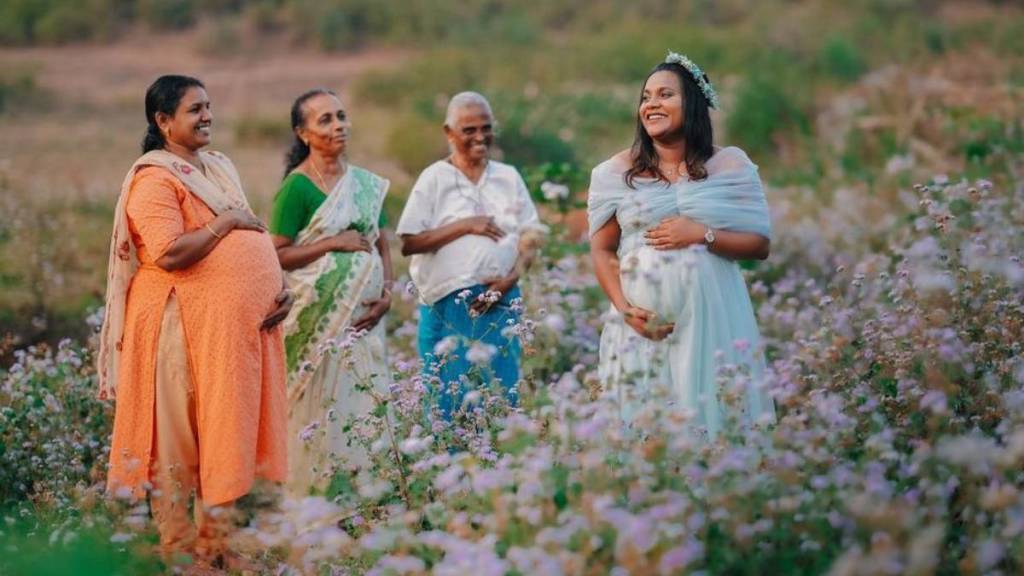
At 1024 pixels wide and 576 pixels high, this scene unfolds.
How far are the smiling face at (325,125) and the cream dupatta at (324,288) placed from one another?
16 centimetres

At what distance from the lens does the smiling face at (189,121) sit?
5.34m

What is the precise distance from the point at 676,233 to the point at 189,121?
1.98 m

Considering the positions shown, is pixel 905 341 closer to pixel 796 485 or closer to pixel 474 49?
pixel 796 485

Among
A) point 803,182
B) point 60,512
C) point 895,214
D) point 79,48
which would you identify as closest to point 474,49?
point 79,48

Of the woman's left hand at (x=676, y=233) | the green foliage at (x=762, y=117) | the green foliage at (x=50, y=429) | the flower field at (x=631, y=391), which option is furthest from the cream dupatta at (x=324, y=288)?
the green foliage at (x=762, y=117)

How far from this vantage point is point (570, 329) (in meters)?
7.14

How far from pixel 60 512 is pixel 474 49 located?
22508 mm

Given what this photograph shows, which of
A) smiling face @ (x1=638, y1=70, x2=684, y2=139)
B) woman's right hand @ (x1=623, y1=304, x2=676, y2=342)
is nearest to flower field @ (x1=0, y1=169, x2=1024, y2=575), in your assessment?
woman's right hand @ (x1=623, y1=304, x2=676, y2=342)

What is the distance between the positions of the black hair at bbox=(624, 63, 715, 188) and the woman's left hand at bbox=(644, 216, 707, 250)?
20cm

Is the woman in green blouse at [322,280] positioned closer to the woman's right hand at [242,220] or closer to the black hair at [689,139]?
the woman's right hand at [242,220]

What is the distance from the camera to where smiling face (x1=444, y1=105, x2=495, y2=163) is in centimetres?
620

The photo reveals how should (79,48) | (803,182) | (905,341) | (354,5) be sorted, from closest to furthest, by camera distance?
1. (905,341)
2. (803,182)
3. (79,48)
4. (354,5)

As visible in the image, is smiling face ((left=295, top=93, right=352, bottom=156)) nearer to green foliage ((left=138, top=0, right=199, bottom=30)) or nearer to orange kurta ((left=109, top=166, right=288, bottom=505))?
orange kurta ((left=109, top=166, right=288, bottom=505))

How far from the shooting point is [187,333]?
5320 mm
